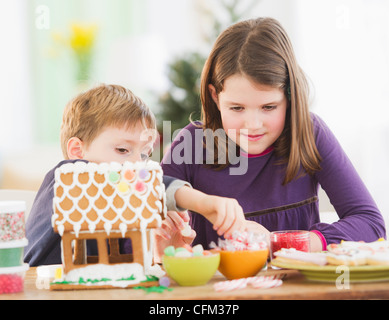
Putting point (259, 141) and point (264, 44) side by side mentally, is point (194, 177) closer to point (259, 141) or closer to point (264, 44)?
point (259, 141)

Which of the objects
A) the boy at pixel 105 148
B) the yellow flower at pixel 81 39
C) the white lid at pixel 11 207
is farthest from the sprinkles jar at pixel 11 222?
the yellow flower at pixel 81 39

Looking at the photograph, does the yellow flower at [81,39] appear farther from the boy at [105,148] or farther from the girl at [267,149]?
the boy at [105,148]

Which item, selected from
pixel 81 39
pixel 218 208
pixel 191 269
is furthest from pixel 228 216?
pixel 81 39

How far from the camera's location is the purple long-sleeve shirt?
4.72ft

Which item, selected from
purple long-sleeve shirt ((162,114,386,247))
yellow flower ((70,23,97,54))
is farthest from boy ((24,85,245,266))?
yellow flower ((70,23,97,54))

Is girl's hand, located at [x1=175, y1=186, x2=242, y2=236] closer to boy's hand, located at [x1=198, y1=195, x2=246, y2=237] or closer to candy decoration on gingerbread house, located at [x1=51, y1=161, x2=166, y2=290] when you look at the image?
boy's hand, located at [x1=198, y1=195, x2=246, y2=237]

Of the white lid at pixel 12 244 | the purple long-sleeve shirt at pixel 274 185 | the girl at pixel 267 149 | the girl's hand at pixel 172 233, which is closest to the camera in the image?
the white lid at pixel 12 244

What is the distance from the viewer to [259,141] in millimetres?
1417

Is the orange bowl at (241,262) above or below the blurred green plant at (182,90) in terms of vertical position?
below

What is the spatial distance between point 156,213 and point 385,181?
270cm

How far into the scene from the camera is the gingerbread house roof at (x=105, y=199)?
3.00ft

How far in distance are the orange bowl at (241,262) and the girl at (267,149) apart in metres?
0.23

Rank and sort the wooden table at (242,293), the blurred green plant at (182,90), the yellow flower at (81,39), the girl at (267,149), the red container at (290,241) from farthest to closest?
1. the yellow flower at (81,39)
2. the blurred green plant at (182,90)
3. the girl at (267,149)
4. the red container at (290,241)
5. the wooden table at (242,293)
